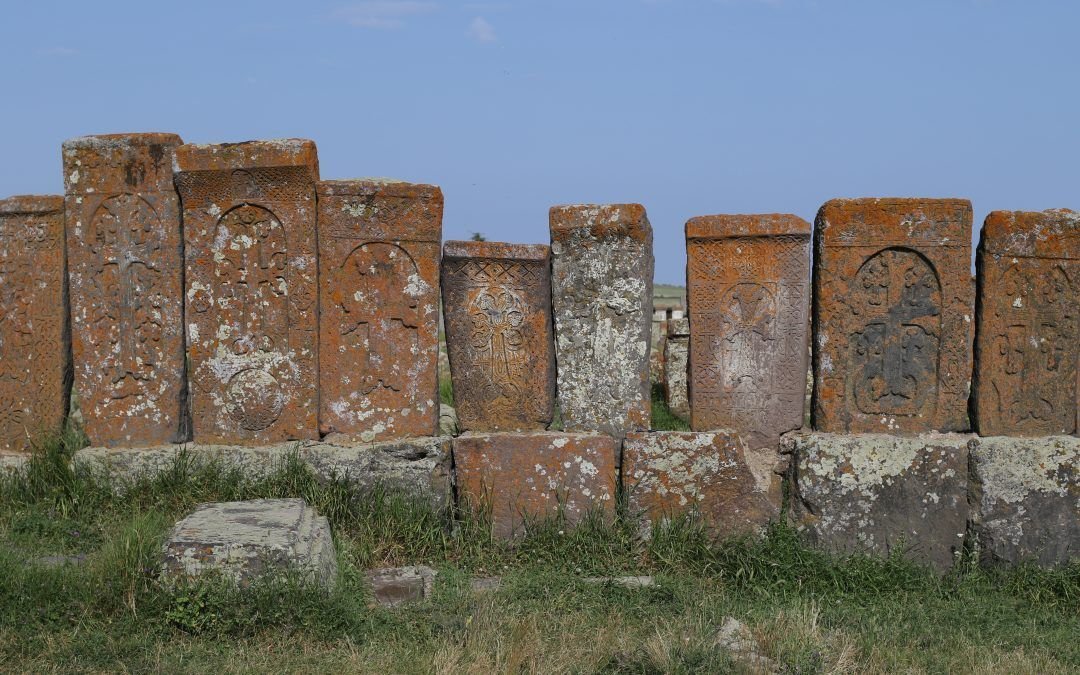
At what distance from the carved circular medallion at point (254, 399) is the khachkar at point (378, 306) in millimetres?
251

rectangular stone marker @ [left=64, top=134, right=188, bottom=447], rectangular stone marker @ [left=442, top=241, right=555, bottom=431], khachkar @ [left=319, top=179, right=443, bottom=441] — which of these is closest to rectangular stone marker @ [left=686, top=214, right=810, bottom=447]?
rectangular stone marker @ [left=442, top=241, right=555, bottom=431]

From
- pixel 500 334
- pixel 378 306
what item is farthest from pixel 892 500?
pixel 378 306

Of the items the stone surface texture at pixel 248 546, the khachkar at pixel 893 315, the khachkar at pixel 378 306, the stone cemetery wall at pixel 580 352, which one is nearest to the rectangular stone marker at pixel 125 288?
the stone cemetery wall at pixel 580 352

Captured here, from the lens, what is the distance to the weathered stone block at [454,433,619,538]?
5824 millimetres

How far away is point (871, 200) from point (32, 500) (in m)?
4.69

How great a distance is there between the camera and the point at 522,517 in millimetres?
5824

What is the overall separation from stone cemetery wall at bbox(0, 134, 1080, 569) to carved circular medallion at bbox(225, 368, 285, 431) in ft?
0.03

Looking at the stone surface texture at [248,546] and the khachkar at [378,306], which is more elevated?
the khachkar at [378,306]

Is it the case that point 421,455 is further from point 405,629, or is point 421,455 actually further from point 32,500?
point 32,500

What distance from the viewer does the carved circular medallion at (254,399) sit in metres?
5.97

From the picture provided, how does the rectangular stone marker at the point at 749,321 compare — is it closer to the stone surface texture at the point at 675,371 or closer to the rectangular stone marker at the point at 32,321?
the rectangular stone marker at the point at 32,321

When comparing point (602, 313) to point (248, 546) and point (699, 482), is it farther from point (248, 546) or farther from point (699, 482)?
point (248, 546)

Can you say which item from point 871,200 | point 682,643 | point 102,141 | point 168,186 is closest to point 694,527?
point 682,643

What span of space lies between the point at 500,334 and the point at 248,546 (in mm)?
1845
